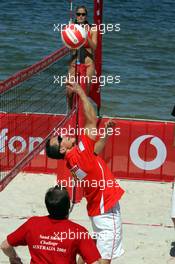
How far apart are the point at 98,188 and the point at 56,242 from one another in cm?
187

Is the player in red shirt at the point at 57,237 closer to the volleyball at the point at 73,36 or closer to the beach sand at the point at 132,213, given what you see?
the beach sand at the point at 132,213

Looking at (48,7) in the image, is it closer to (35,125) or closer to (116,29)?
(116,29)

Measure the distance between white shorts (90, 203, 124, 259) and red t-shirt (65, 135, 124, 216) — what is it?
74mm

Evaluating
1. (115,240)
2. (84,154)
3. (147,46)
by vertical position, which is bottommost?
(147,46)

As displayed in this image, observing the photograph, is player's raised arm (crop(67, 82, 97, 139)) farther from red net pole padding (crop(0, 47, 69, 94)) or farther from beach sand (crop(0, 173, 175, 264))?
beach sand (crop(0, 173, 175, 264))

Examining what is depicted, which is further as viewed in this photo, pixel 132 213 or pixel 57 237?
pixel 132 213

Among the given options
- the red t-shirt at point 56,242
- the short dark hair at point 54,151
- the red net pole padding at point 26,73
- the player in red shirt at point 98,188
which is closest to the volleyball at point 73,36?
the red net pole padding at point 26,73

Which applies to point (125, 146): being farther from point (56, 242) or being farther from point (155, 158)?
point (56, 242)

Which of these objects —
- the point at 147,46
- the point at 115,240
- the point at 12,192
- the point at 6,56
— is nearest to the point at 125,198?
the point at 12,192

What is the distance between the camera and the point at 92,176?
22.8 ft

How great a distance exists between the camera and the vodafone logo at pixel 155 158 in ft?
38.4

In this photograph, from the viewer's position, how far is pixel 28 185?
11453 millimetres

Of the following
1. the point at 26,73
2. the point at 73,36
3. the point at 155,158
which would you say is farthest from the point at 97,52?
the point at 26,73

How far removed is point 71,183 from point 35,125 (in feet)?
5.23
